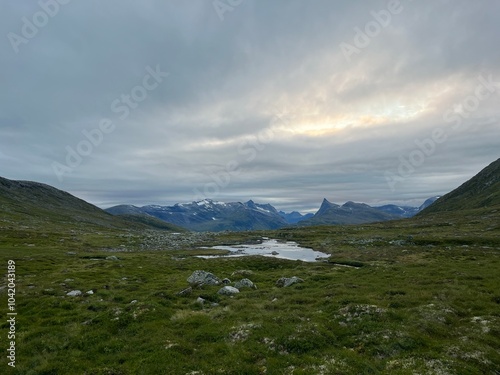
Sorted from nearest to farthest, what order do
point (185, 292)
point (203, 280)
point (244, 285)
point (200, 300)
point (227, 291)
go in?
1. point (200, 300)
2. point (185, 292)
3. point (227, 291)
4. point (244, 285)
5. point (203, 280)

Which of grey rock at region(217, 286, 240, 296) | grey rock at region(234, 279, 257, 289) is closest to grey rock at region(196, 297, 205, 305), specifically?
grey rock at region(217, 286, 240, 296)

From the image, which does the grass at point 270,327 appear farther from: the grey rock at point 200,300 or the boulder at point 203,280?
the boulder at point 203,280

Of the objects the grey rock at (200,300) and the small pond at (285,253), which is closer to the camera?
the grey rock at (200,300)

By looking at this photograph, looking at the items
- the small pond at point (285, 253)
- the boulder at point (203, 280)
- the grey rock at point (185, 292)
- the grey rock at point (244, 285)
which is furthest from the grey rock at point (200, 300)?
the small pond at point (285, 253)

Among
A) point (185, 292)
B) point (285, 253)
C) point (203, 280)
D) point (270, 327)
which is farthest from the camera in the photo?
point (285, 253)

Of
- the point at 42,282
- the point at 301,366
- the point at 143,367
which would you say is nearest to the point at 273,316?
the point at 301,366

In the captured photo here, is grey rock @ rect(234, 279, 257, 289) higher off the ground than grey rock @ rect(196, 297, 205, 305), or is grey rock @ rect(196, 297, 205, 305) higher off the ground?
grey rock @ rect(196, 297, 205, 305)

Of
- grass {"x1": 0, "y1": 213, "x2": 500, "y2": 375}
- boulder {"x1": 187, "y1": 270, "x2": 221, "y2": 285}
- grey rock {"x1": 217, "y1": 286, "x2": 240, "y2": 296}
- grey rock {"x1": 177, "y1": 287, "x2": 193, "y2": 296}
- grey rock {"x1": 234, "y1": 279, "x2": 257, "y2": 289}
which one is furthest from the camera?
boulder {"x1": 187, "y1": 270, "x2": 221, "y2": 285}

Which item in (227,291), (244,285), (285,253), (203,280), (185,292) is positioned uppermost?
(203,280)

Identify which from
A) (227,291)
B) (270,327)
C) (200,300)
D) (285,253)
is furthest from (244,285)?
(285,253)

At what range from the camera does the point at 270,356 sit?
18.0 metres

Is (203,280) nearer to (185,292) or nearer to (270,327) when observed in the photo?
(185,292)

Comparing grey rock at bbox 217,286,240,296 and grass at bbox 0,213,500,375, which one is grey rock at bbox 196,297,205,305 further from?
grey rock at bbox 217,286,240,296

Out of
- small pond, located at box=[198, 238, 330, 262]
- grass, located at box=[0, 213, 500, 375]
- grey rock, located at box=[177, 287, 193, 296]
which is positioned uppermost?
grey rock, located at box=[177, 287, 193, 296]
